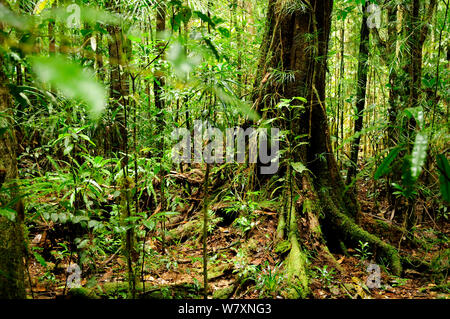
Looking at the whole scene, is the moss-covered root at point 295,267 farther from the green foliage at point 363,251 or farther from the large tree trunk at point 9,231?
the large tree trunk at point 9,231

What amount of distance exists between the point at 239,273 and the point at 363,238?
137 centimetres

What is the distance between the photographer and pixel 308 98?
2.98 meters

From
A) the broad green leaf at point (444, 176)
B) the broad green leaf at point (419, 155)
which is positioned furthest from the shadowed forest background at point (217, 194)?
the broad green leaf at point (419, 155)

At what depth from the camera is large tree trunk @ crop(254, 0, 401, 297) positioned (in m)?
2.79

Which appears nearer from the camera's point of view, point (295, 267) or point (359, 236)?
point (295, 267)

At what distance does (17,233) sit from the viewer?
1.26 m

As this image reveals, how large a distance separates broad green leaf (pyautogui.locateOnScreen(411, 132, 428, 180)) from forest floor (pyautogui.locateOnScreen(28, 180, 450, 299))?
1.46 meters

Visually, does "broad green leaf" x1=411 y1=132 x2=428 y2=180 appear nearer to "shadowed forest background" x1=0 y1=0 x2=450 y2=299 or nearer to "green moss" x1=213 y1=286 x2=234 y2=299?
"shadowed forest background" x1=0 y1=0 x2=450 y2=299

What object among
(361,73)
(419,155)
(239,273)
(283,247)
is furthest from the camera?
(361,73)

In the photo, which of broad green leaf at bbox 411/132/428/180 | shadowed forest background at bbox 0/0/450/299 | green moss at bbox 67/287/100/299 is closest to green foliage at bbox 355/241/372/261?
shadowed forest background at bbox 0/0/450/299

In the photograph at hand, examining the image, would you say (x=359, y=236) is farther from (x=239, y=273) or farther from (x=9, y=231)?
(x=9, y=231)

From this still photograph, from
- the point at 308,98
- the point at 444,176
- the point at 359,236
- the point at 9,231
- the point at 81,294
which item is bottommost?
the point at 359,236

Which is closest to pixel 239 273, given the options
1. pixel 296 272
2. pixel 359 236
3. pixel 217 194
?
pixel 296 272
